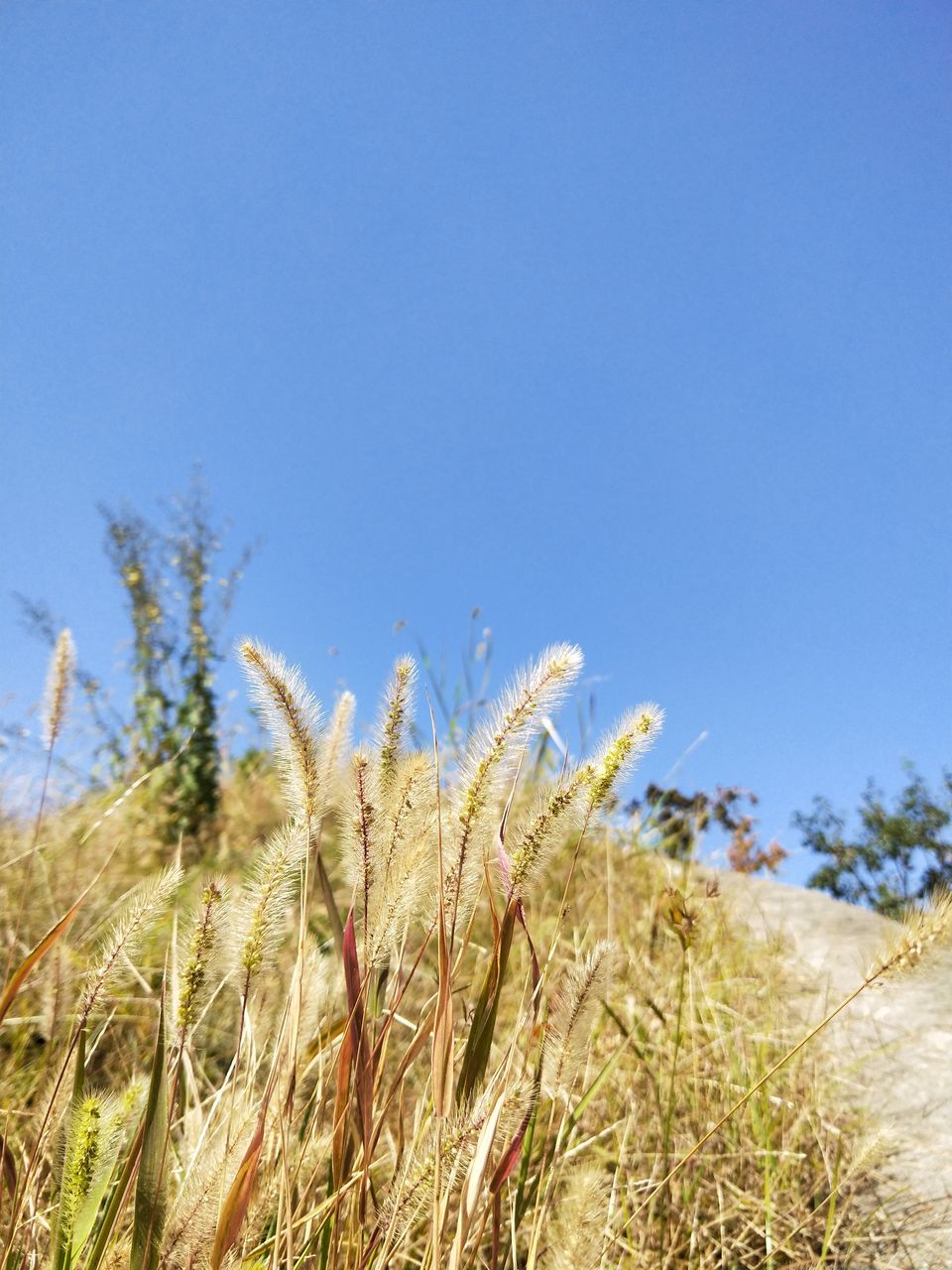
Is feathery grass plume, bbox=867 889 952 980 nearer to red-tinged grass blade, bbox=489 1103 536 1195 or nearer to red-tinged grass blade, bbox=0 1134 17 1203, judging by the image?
red-tinged grass blade, bbox=489 1103 536 1195

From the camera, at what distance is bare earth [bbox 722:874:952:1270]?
1830mm

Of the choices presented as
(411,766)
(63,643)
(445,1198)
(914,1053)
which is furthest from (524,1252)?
(914,1053)

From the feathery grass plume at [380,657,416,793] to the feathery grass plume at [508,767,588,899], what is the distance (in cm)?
20

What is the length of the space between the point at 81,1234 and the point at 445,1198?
44 centimetres

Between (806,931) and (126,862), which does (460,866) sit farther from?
(806,931)

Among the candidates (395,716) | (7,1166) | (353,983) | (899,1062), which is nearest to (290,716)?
(395,716)

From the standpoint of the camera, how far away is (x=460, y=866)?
3.39 ft

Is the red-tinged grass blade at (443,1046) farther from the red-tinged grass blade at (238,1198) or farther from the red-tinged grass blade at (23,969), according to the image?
the red-tinged grass blade at (23,969)

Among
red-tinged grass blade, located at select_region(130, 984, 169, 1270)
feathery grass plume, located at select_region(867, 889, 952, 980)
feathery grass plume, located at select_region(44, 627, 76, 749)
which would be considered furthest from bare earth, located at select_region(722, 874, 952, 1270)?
feathery grass plume, located at select_region(44, 627, 76, 749)

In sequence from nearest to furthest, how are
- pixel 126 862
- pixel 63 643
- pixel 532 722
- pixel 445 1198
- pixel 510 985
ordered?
pixel 445 1198
pixel 532 722
pixel 63 643
pixel 510 985
pixel 126 862

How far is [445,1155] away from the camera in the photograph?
2.95 feet

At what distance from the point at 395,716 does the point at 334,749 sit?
0.16 metres

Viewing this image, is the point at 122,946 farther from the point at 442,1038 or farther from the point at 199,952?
the point at 442,1038

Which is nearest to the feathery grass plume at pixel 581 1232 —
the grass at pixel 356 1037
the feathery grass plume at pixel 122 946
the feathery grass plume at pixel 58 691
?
the grass at pixel 356 1037
